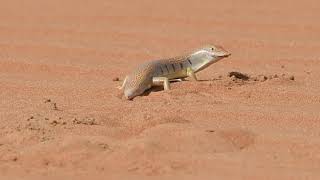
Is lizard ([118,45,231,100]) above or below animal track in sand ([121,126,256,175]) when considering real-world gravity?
above

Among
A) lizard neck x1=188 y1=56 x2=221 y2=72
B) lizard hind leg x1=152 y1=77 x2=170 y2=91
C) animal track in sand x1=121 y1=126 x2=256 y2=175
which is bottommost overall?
→ animal track in sand x1=121 y1=126 x2=256 y2=175

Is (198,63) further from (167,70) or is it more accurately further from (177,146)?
(177,146)

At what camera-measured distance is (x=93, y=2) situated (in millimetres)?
10773

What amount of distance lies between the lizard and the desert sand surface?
110 millimetres

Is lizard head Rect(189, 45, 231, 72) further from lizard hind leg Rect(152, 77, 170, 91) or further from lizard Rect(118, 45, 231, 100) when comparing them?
lizard hind leg Rect(152, 77, 170, 91)

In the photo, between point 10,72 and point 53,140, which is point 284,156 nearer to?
point 53,140

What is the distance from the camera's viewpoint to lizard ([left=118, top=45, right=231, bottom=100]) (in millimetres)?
6590

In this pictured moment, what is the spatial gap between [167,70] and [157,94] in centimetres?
58

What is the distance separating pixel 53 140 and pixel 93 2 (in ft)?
19.4

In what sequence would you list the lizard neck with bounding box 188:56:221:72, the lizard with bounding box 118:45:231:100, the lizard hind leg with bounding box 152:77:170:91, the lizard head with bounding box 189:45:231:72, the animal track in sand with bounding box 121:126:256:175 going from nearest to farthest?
the animal track in sand with bounding box 121:126:256:175, the lizard with bounding box 118:45:231:100, the lizard hind leg with bounding box 152:77:170:91, the lizard head with bounding box 189:45:231:72, the lizard neck with bounding box 188:56:221:72

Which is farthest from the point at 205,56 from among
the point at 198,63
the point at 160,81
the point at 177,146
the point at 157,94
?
the point at 177,146

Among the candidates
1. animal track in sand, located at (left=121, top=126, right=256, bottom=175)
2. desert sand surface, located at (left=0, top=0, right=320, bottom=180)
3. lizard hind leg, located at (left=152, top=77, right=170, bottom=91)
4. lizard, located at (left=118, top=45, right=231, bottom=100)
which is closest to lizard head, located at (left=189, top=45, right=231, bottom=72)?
lizard, located at (left=118, top=45, right=231, bottom=100)

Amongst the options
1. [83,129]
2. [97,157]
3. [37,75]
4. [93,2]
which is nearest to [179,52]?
[37,75]

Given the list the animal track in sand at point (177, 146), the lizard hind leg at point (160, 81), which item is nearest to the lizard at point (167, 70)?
the lizard hind leg at point (160, 81)
